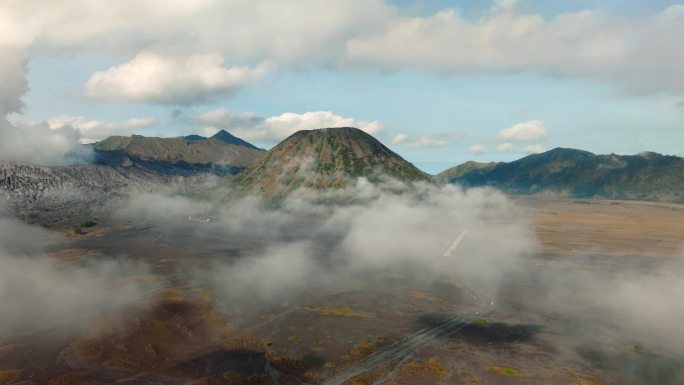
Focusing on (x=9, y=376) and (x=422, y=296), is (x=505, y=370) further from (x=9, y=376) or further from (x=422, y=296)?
(x=9, y=376)

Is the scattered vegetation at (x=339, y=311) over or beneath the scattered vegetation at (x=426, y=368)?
over

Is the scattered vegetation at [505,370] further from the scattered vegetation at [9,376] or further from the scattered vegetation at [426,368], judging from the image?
the scattered vegetation at [9,376]

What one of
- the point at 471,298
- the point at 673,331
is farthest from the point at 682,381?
the point at 471,298

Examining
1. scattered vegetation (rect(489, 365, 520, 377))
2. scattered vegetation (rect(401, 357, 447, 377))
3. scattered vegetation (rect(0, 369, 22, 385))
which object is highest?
scattered vegetation (rect(0, 369, 22, 385))

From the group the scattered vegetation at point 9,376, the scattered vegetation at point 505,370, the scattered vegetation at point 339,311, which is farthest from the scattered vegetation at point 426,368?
the scattered vegetation at point 9,376

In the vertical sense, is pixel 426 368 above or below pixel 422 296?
below

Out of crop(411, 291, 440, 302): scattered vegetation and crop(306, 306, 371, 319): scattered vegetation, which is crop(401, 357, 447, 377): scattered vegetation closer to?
crop(306, 306, 371, 319): scattered vegetation

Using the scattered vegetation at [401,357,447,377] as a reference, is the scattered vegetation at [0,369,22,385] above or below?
above

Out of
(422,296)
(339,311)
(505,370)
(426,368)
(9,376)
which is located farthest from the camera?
(422,296)

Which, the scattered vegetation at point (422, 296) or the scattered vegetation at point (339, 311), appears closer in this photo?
the scattered vegetation at point (339, 311)

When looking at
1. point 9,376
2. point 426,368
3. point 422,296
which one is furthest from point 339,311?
point 9,376

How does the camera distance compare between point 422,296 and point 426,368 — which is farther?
point 422,296

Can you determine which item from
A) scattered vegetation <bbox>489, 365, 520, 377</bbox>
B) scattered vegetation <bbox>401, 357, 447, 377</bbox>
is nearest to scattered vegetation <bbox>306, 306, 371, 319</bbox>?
scattered vegetation <bbox>401, 357, 447, 377</bbox>
